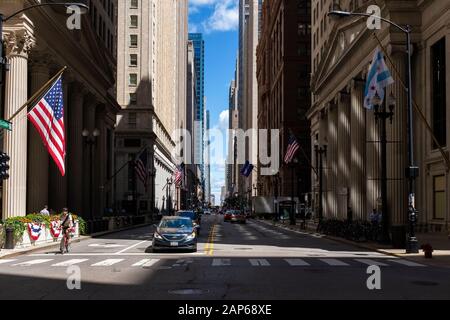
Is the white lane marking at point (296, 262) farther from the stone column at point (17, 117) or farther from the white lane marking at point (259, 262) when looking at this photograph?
the stone column at point (17, 117)

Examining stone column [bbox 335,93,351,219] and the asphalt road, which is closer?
the asphalt road

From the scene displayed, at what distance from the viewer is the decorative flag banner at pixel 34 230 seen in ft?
98.4

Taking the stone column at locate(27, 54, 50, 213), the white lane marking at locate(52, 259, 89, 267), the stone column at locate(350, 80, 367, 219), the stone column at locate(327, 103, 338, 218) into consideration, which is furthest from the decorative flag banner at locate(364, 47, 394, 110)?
the stone column at locate(327, 103, 338, 218)

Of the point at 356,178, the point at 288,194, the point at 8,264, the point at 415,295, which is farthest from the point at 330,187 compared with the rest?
the point at 415,295

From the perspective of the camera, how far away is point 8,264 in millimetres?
21328

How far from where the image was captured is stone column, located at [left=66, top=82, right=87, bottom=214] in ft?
183

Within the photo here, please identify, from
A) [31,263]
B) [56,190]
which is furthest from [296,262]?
[56,190]

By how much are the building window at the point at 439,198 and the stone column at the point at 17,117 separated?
86.5 feet

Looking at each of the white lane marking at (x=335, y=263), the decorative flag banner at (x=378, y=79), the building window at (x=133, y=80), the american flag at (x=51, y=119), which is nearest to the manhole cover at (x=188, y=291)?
the white lane marking at (x=335, y=263)

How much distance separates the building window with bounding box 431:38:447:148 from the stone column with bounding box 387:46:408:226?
3.03 meters

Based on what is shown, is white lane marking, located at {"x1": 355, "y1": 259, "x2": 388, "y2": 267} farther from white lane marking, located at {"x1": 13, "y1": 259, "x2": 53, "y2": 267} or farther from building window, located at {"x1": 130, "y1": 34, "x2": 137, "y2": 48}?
building window, located at {"x1": 130, "y1": 34, "x2": 137, "y2": 48}

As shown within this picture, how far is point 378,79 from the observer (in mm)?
30875
